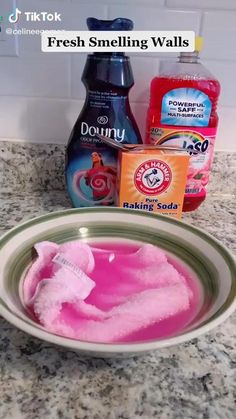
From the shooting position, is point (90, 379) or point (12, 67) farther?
point (12, 67)

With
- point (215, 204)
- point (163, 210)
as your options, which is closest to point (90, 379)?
point (163, 210)

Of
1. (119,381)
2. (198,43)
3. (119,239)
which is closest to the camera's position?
(119,381)

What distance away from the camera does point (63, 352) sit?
404 mm

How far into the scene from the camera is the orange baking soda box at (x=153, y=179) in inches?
24.2

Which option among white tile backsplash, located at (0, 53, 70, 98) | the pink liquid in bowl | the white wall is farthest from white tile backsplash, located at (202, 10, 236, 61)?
the pink liquid in bowl

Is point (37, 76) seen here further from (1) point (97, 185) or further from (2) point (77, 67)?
(1) point (97, 185)

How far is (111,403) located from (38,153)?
516mm

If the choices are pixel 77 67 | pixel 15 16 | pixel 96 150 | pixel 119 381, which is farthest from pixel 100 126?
pixel 119 381

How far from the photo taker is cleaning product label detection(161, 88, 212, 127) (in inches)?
25.1

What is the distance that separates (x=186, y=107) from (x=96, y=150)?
6.2 inches

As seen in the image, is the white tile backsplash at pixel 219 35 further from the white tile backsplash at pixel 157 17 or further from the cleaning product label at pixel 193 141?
the cleaning product label at pixel 193 141

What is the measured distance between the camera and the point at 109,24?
617mm

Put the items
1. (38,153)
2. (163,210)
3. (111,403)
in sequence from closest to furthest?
1. (111,403)
2. (163,210)
3. (38,153)

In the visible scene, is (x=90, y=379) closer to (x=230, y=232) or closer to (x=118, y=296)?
(x=118, y=296)
